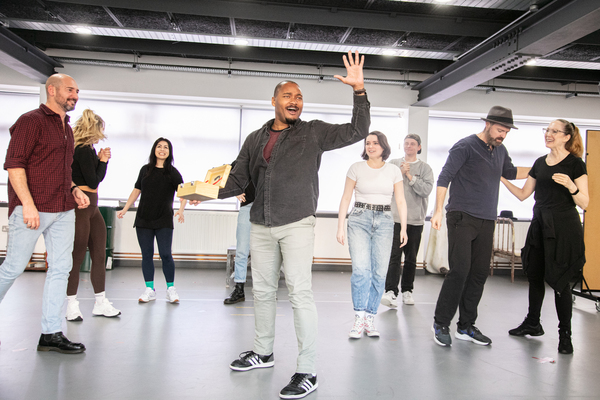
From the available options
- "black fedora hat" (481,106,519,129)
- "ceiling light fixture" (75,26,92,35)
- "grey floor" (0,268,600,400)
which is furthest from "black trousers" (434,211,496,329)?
"ceiling light fixture" (75,26,92,35)

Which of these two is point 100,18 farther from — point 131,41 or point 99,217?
point 99,217

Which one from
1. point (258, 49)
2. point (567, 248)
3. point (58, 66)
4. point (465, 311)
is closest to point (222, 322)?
point (465, 311)

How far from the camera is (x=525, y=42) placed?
4.38 metres

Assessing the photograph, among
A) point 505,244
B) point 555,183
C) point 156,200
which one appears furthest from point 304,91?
point 555,183

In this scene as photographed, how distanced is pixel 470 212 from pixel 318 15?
9.43 feet

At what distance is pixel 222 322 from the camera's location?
3.56m

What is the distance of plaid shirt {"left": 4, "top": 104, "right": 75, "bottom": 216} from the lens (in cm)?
254

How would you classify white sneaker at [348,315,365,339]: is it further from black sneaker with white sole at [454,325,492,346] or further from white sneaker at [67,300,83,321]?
white sneaker at [67,300,83,321]

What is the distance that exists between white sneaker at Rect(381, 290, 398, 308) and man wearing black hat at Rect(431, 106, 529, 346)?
3.84 ft

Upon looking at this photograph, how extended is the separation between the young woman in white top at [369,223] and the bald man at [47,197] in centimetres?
181

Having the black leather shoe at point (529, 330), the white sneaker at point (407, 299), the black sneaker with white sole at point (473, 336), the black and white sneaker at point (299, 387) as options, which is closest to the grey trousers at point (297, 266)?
the black and white sneaker at point (299, 387)

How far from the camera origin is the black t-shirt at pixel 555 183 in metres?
3.13

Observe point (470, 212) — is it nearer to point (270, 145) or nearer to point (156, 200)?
point (270, 145)

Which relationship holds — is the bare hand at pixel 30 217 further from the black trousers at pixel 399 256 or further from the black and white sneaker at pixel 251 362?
the black trousers at pixel 399 256
